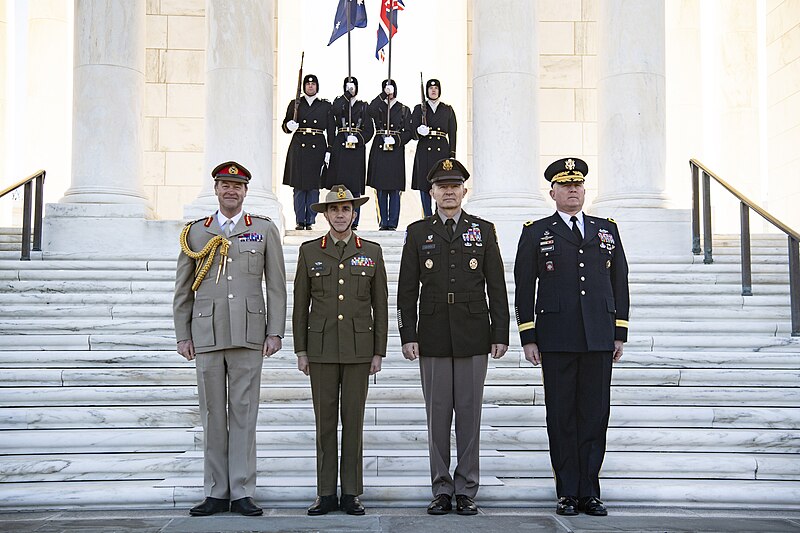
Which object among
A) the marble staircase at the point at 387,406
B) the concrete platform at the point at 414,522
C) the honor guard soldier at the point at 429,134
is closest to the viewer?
the concrete platform at the point at 414,522

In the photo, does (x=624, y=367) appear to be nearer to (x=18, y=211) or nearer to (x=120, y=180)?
(x=120, y=180)

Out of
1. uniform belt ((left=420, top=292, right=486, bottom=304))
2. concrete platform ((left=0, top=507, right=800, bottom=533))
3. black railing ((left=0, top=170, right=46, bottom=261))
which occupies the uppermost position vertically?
black railing ((left=0, top=170, right=46, bottom=261))

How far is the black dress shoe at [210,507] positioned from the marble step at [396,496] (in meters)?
0.29

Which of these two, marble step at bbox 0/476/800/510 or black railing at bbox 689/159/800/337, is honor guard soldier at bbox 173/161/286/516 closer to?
marble step at bbox 0/476/800/510

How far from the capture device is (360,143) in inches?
555

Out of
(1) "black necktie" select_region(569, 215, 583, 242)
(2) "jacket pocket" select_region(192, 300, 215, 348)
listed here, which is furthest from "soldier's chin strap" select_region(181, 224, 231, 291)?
(1) "black necktie" select_region(569, 215, 583, 242)

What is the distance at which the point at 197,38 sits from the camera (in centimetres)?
1772

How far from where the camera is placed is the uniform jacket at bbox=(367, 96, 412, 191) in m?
14.2

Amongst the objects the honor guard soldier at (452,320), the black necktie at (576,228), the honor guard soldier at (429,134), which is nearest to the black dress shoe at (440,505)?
the honor guard soldier at (452,320)

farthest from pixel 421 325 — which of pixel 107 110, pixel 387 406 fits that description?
pixel 107 110

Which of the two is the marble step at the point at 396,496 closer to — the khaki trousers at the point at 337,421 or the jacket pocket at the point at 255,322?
the khaki trousers at the point at 337,421

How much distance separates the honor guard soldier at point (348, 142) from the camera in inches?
554

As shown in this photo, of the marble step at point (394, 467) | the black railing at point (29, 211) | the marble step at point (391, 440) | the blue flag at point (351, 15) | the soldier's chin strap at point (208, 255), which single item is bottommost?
the marble step at point (394, 467)

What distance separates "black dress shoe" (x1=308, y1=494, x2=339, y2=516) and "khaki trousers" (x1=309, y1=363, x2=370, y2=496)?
0.11ft
